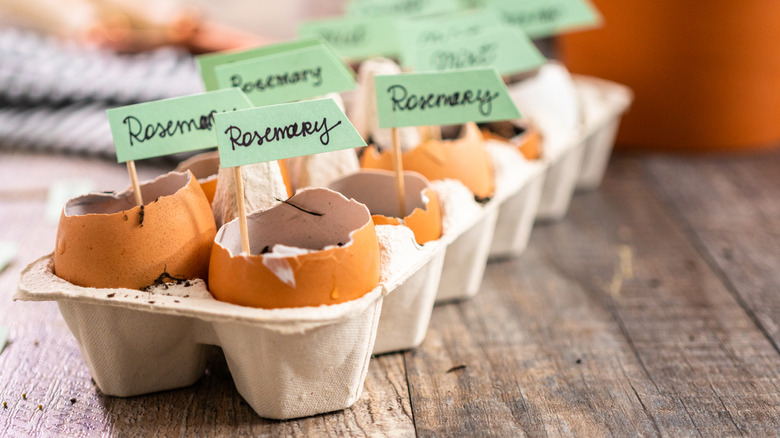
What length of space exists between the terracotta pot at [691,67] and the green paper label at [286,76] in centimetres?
95

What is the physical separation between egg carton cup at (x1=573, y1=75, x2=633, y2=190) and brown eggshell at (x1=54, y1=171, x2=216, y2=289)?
0.96 m

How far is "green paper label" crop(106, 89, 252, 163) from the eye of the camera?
883 mm

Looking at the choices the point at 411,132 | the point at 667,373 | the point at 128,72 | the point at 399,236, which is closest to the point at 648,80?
the point at 411,132

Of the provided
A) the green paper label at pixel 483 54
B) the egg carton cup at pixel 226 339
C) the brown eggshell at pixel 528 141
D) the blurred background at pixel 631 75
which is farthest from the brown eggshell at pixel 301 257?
the blurred background at pixel 631 75

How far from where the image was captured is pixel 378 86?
0.95 meters

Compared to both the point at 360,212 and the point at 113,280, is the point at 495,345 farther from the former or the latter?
the point at 113,280

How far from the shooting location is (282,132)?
83 cm

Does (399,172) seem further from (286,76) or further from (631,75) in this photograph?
(631,75)


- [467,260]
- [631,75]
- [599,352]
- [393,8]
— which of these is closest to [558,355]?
[599,352]

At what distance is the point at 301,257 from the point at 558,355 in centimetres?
45

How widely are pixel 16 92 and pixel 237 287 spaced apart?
1.28 m

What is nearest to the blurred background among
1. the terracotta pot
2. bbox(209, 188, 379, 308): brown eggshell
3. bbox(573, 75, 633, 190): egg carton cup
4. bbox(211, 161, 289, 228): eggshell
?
the terracotta pot

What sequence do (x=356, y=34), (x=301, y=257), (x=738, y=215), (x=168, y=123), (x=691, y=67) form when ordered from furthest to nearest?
(x=691, y=67), (x=738, y=215), (x=356, y=34), (x=168, y=123), (x=301, y=257)

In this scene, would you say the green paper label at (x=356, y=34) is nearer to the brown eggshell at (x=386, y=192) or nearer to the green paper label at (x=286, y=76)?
the green paper label at (x=286, y=76)
